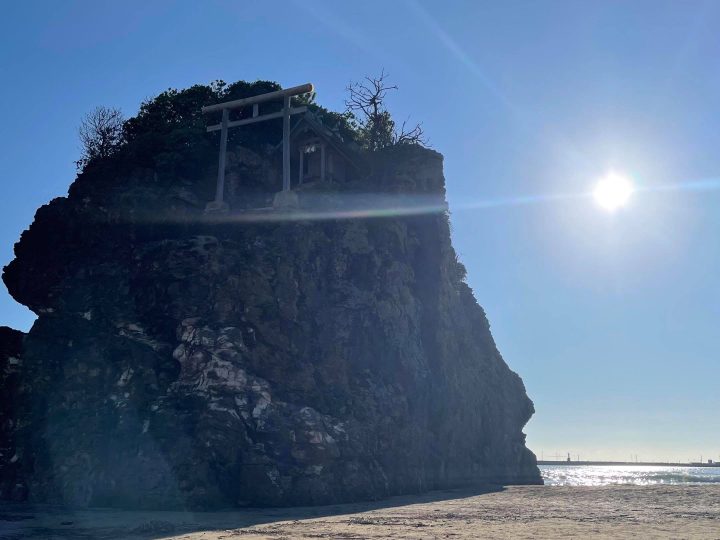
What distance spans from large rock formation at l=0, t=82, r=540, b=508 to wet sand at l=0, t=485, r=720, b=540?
103 inches

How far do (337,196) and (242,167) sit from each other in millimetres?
6254

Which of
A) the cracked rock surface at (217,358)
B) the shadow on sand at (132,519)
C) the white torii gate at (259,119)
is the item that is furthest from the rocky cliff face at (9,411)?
the white torii gate at (259,119)

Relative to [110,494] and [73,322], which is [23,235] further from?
[110,494]

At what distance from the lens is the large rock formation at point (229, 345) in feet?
104

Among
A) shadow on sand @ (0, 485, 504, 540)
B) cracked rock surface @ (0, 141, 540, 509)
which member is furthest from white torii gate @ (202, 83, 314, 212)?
shadow on sand @ (0, 485, 504, 540)

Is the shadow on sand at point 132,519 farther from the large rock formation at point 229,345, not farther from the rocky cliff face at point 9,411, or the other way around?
the rocky cliff face at point 9,411

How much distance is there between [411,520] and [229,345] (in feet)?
41.1

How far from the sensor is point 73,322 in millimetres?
36156

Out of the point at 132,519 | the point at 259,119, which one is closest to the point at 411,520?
the point at 132,519

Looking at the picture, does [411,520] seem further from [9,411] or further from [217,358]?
[9,411]

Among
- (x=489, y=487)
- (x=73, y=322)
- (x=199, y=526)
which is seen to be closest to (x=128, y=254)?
(x=73, y=322)

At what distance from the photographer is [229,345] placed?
3378 centimetres

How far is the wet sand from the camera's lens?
22500 millimetres

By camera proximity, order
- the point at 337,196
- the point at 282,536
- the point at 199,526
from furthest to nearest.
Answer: the point at 337,196
the point at 199,526
the point at 282,536
